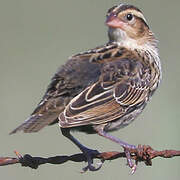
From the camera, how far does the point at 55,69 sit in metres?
11.3

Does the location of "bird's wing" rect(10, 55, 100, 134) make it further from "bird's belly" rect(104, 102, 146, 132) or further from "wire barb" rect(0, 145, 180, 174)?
"bird's belly" rect(104, 102, 146, 132)

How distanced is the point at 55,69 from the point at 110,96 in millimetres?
3193

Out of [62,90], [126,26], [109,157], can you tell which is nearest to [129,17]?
[126,26]

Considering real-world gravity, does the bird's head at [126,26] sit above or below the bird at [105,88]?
above

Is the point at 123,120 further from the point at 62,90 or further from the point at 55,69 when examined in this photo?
the point at 55,69

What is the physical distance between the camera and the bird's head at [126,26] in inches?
353

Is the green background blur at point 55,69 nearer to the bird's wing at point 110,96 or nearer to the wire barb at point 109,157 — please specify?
the bird's wing at point 110,96

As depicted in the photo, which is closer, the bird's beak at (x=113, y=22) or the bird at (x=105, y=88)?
the bird at (x=105, y=88)

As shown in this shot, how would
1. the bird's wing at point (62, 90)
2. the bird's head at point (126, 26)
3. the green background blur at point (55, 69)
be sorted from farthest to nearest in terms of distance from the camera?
the green background blur at point (55, 69)
the bird's head at point (126, 26)
the bird's wing at point (62, 90)

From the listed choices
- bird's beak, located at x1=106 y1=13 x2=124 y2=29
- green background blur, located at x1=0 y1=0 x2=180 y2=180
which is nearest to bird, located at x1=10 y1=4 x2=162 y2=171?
bird's beak, located at x1=106 y1=13 x2=124 y2=29

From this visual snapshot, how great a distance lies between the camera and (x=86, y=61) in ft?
28.2

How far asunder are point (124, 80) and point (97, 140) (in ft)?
7.23

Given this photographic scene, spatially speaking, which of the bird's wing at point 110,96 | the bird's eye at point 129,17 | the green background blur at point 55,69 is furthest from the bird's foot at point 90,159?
the green background blur at point 55,69

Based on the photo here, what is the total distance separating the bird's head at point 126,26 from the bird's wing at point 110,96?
497mm
